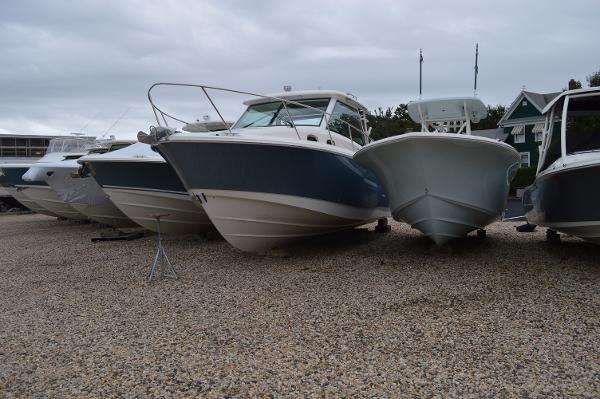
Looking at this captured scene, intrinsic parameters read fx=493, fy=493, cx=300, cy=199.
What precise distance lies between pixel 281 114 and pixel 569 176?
13.5 feet

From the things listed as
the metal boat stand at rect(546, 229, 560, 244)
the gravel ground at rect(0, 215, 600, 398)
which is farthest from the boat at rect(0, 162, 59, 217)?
the metal boat stand at rect(546, 229, 560, 244)

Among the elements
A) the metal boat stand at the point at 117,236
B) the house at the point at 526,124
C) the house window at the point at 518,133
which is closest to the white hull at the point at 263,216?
the metal boat stand at the point at 117,236

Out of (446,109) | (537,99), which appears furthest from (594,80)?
(446,109)

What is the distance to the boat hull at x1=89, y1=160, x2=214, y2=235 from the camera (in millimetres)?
8523

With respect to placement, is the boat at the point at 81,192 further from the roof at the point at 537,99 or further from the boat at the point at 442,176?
the roof at the point at 537,99

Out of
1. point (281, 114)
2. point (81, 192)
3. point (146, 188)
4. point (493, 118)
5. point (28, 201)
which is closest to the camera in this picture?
point (281, 114)

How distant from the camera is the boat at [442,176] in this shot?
5.48 meters

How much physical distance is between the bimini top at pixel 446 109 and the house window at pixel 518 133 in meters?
23.9

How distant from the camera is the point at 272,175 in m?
6.08

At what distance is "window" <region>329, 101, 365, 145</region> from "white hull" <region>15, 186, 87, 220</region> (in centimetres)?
818

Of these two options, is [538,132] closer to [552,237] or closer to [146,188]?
[552,237]

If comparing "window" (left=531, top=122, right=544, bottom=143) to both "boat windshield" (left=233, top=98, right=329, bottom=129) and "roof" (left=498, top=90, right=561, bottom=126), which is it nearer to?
"roof" (left=498, top=90, right=561, bottom=126)

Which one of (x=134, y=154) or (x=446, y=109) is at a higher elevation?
(x=446, y=109)

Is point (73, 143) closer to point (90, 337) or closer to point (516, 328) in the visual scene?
point (90, 337)
